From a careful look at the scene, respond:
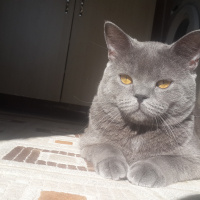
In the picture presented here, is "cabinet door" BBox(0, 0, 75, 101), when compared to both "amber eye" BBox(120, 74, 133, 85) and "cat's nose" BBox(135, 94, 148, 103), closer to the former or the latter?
"amber eye" BBox(120, 74, 133, 85)

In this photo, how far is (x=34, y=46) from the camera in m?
3.28

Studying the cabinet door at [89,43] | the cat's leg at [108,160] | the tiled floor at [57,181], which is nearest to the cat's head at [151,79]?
the cat's leg at [108,160]

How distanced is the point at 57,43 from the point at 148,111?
7.53ft

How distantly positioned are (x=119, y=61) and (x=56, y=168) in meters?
0.60

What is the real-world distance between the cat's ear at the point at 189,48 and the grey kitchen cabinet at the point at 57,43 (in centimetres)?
201

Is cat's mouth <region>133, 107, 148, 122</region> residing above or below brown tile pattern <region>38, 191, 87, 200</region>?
above

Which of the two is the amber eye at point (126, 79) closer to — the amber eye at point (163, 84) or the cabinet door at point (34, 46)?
the amber eye at point (163, 84)

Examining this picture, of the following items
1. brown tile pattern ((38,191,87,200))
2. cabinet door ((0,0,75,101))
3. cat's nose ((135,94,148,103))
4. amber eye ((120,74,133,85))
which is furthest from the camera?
cabinet door ((0,0,75,101))

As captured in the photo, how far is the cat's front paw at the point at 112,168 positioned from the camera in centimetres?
111

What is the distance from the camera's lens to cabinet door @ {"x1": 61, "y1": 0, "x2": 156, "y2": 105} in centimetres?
337

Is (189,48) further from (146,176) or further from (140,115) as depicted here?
(146,176)

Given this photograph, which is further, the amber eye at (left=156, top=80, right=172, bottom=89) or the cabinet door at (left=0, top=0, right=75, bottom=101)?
the cabinet door at (left=0, top=0, right=75, bottom=101)

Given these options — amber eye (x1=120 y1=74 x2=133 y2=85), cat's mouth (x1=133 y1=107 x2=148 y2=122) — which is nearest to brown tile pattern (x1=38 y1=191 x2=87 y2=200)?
cat's mouth (x1=133 y1=107 x2=148 y2=122)

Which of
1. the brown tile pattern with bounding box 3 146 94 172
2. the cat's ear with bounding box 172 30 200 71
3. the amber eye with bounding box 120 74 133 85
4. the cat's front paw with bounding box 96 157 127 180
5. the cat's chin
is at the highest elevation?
the cat's ear with bounding box 172 30 200 71
